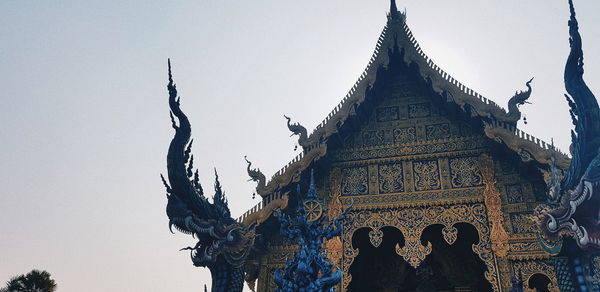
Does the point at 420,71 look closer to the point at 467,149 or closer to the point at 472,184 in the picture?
the point at 467,149

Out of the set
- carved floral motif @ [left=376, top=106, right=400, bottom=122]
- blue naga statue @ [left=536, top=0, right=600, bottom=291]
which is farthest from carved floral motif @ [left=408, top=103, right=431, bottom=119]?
blue naga statue @ [left=536, top=0, right=600, bottom=291]

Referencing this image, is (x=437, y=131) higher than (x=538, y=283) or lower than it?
higher

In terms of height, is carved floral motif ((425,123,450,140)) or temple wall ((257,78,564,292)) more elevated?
carved floral motif ((425,123,450,140))

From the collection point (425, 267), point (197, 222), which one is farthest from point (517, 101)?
point (197, 222)

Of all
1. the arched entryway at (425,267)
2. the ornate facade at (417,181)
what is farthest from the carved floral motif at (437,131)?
the arched entryway at (425,267)

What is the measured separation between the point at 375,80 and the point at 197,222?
4.04 m

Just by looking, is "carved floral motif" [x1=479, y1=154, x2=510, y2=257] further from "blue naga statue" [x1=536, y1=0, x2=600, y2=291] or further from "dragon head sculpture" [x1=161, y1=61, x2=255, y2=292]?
"dragon head sculpture" [x1=161, y1=61, x2=255, y2=292]

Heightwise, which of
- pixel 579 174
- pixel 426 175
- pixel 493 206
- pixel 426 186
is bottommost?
pixel 579 174

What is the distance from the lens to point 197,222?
6.60 m

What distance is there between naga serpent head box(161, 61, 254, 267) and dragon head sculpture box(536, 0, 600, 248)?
4060mm

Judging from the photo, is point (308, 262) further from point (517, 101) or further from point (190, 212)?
point (517, 101)

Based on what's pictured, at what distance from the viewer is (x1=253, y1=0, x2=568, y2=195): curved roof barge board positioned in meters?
7.73

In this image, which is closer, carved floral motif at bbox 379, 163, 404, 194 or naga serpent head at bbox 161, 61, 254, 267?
naga serpent head at bbox 161, 61, 254, 267

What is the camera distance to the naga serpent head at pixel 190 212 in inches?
258
